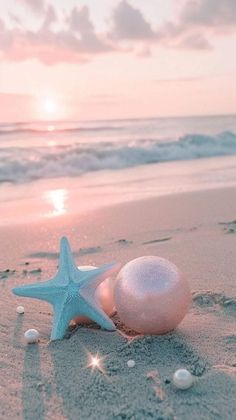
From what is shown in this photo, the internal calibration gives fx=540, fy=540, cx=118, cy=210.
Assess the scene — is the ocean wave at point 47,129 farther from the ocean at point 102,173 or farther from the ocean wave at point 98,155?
the ocean wave at point 98,155

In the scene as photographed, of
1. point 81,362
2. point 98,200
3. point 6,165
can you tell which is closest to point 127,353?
point 81,362

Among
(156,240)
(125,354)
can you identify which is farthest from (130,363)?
(156,240)

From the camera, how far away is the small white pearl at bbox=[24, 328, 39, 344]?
3.10 meters

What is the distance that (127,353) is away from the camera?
2.92 m

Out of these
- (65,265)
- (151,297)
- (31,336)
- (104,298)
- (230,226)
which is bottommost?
(230,226)

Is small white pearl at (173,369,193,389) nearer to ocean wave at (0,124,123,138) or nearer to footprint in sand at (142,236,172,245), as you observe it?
footprint in sand at (142,236,172,245)

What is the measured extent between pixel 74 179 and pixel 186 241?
5.40m

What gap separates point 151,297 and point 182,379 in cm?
59

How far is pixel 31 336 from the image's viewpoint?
3.09 meters

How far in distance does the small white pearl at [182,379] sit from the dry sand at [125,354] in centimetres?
5

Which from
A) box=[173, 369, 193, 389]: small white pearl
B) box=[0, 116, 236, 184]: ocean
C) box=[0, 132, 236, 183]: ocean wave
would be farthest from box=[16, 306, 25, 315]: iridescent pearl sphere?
box=[0, 132, 236, 183]: ocean wave

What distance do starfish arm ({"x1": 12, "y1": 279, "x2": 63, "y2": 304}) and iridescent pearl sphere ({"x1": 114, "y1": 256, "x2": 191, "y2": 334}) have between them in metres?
0.36

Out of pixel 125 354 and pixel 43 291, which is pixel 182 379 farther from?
pixel 43 291

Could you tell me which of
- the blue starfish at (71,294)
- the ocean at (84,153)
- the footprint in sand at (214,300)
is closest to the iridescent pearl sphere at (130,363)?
the blue starfish at (71,294)
